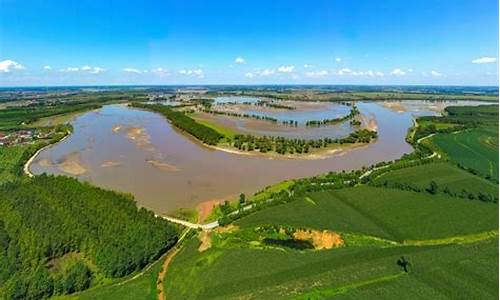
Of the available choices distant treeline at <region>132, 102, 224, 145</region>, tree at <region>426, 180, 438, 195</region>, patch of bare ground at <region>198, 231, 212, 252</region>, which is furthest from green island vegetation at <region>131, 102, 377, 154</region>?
patch of bare ground at <region>198, 231, 212, 252</region>

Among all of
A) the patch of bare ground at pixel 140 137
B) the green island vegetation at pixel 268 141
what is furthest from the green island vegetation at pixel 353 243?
the patch of bare ground at pixel 140 137

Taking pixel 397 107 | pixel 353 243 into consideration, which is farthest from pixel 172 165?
pixel 397 107

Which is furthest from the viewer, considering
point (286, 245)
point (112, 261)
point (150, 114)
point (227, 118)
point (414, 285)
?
point (150, 114)

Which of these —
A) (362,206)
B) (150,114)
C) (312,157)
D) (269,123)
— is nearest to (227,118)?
(269,123)

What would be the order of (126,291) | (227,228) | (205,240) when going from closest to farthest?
1. (126,291)
2. (205,240)
3. (227,228)

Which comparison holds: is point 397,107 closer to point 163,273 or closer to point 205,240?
point 205,240

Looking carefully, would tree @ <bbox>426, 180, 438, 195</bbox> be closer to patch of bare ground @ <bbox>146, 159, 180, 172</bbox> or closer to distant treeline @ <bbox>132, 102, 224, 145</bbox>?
patch of bare ground @ <bbox>146, 159, 180, 172</bbox>

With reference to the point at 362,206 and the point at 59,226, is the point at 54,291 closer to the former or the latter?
the point at 59,226
